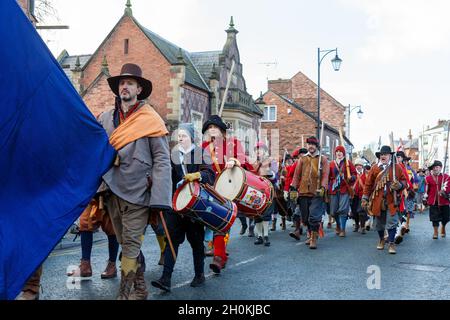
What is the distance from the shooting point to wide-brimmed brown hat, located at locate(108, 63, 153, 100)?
535 cm

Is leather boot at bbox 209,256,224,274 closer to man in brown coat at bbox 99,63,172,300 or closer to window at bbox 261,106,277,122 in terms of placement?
man in brown coat at bbox 99,63,172,300

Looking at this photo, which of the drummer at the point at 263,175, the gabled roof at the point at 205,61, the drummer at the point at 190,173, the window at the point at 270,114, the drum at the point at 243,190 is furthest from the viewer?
the window at the point at 270,114

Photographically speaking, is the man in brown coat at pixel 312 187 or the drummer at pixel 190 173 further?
the man in brown coat at pixel 312 187

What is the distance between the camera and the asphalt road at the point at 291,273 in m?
5.88

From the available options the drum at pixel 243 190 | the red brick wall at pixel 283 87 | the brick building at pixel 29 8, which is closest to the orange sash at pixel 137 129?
the drum at pixel 243 190

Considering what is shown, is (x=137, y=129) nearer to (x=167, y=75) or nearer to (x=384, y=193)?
(x=384, y=193)

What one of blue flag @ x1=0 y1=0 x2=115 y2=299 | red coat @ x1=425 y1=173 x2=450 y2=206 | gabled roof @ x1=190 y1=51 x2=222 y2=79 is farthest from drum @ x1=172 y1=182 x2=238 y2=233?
gabled roof @ x1=190 y1=51 x2=222 y2=79

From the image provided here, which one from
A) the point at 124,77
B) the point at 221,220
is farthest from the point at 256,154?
the point at 124,77

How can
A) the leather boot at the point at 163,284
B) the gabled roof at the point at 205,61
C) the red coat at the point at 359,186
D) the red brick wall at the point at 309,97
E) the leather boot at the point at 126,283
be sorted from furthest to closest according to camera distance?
1. the red brick wall at the point at 309,97
2. the gabled roof at the point at 205,61
3. the red coat at the point at 359,186
4. the leather boot at the point at 163,284
5. the leather boot at the point at 126,283

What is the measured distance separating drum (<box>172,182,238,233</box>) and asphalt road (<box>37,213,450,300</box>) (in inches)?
30.8

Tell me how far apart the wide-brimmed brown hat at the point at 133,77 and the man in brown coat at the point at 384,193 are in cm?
612

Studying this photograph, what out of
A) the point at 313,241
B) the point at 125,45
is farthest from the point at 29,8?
the point at 313,241

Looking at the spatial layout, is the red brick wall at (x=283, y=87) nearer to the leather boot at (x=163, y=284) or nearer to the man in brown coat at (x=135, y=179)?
the leather boot at (x=163, y=284)
